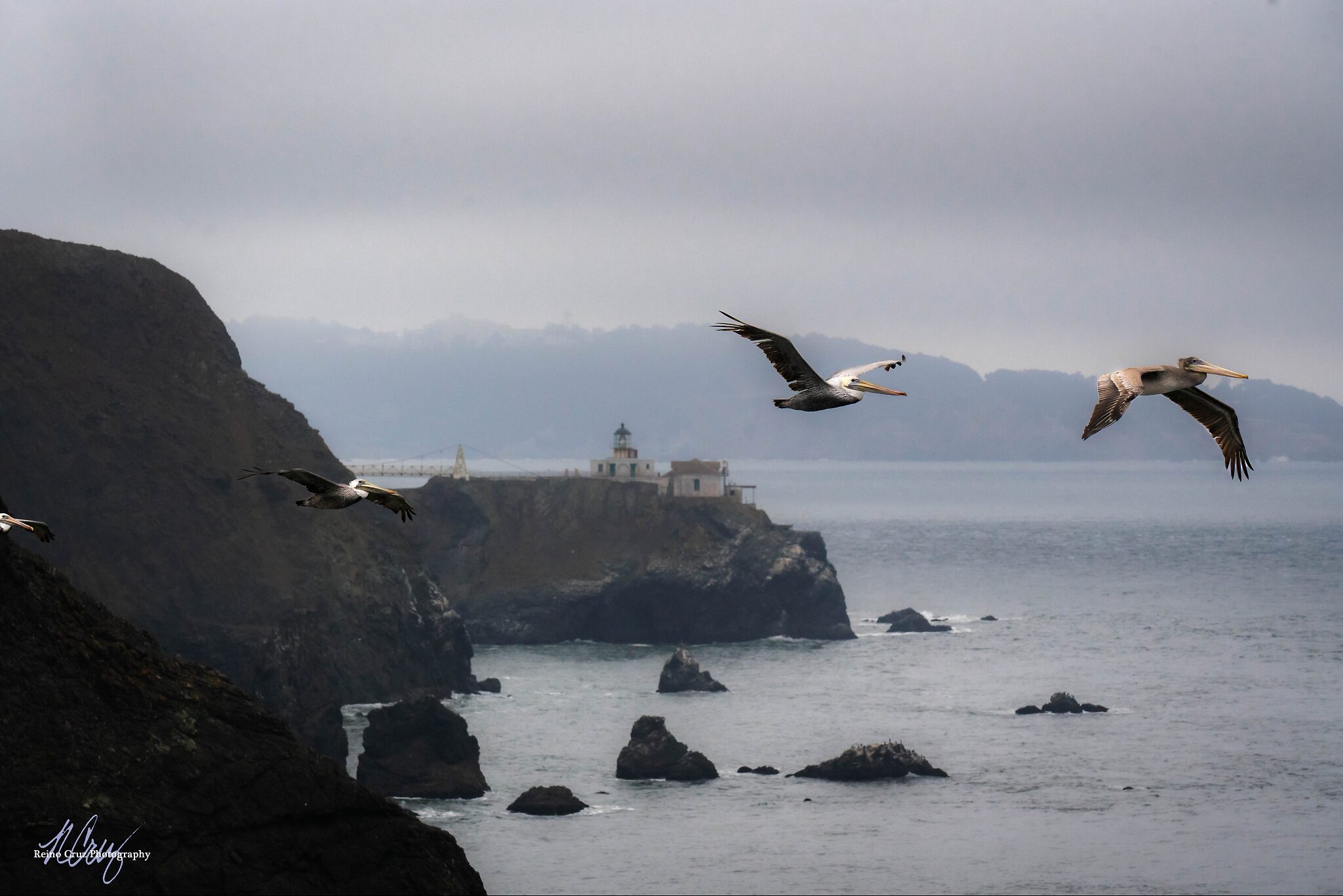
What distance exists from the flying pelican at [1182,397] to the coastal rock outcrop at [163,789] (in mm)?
42978

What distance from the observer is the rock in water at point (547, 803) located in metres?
94.5

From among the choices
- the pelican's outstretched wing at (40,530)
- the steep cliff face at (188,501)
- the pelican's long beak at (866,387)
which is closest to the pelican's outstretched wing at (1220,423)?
the pelican's long beak at (866,387)

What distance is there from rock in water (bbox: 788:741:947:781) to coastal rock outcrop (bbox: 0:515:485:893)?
171 feet

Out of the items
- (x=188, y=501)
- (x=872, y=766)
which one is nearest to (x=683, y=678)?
(x=872, y=766)

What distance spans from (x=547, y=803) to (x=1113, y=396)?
278ft

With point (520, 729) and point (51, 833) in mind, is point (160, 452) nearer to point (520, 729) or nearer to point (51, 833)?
point (520, 729)

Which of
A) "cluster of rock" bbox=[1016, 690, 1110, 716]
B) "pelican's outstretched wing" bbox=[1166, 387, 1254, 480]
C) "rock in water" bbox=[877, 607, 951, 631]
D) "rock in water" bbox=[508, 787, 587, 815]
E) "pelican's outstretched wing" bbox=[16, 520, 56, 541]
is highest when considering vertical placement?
"pelican's outstretched wing" bbox=[1166, 387, 1254, 480]

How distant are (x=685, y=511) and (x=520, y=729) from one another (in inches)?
2705

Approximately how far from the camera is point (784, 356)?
18188 mm

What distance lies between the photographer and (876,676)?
151 metres

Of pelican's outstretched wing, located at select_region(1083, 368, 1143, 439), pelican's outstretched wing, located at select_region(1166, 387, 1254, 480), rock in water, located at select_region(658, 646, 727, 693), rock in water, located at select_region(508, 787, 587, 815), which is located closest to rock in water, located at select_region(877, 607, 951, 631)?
rock in water, located at select_region(658, 646, 727, 693)

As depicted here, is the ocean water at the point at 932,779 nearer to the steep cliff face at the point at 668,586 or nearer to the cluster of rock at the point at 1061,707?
the cluster of rock at the point at 1061,707

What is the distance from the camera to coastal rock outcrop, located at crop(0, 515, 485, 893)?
168 feet

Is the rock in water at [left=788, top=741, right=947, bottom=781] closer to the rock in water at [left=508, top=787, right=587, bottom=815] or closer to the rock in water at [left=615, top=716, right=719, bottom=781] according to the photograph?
the rock in water at [left=615, top=716, right=719, bottom=781]
